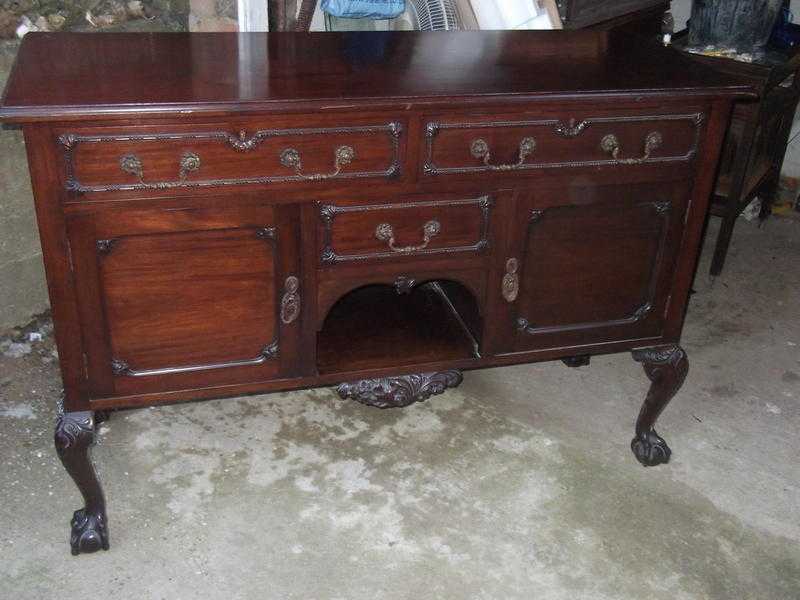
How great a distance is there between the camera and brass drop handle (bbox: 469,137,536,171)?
1758 mm

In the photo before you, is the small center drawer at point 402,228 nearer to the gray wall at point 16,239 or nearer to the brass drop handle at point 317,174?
the brass drop handle at point 317,174

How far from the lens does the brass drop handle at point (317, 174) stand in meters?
1.66

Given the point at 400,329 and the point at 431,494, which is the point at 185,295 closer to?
the point at 400,329

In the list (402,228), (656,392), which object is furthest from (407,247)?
(656,392)

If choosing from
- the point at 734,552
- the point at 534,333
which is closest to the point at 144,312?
the point at 534,333

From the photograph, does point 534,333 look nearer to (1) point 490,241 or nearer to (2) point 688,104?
(1) point 490,241

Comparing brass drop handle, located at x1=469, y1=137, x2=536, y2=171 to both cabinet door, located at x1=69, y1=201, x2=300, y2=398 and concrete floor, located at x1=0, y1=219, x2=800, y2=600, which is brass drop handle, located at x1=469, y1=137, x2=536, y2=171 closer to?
cabinet door, located at x1=69, y1=201, x2=300, y2=398

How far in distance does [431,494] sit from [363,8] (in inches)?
53.9

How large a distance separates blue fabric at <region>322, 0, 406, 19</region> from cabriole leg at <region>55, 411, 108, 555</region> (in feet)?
4.37

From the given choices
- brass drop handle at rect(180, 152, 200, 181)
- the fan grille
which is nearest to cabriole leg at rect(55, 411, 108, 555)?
brass drop handle at rect(180, 152, 200, 181)

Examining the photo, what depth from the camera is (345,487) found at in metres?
2.20

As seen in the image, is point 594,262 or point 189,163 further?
point 594,262

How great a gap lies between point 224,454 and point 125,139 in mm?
1003

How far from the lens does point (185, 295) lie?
1757 mm
